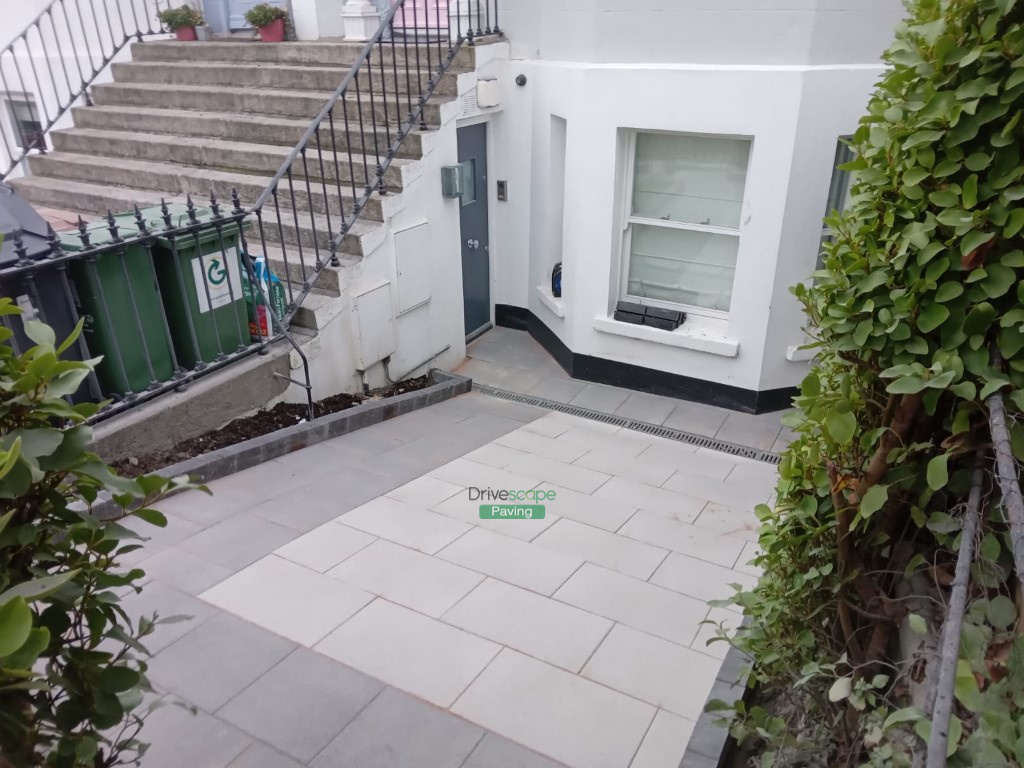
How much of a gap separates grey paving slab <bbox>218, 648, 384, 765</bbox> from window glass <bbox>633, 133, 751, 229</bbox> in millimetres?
5435

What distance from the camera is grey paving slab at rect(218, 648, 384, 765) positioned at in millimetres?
2549

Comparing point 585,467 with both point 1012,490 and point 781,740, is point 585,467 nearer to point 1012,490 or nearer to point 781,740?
point 781,740

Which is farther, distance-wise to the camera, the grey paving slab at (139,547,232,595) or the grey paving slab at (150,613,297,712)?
the grey paving slab at (139,547,232,595)

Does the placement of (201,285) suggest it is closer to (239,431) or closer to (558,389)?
(239,431)

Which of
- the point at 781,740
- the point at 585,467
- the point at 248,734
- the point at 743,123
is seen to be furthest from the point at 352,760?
the point at 743,123

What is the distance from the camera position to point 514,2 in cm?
771

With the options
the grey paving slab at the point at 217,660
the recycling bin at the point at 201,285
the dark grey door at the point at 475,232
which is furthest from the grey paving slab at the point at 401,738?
the dark grey door at the point at 475,232

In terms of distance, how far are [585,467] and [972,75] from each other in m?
3.96

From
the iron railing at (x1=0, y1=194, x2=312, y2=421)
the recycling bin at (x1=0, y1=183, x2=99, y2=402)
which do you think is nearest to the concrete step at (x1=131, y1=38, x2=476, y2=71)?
the iron railing at (x1=0, y1=194, x2=312, y2=421)

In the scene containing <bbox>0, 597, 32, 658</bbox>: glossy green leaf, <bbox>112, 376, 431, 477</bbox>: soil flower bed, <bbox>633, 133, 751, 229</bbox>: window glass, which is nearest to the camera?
<bbox>0, 597, 32, 658</bbox>: glossy green leaf

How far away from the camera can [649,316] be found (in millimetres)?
7176

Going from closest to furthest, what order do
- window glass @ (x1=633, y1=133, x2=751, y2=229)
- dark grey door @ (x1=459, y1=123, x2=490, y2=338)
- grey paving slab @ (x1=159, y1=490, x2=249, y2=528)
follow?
1. grey paving slab @ (x1=159, y1=490, x2=249, y2=528)
2. window glass @ (x1=633, y1=133, x2=751, y2=229)
3. dark grey door @ (x1=459, y1=123, x2=490, y2=338)

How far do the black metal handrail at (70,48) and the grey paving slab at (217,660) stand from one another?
8334 millimetres

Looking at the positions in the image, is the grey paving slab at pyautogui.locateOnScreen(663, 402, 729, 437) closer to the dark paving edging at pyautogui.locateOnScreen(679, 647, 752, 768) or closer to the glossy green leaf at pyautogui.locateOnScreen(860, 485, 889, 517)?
the dark paving edging at pyautogui.locateOnScreen(679, 647, 752, 768)
